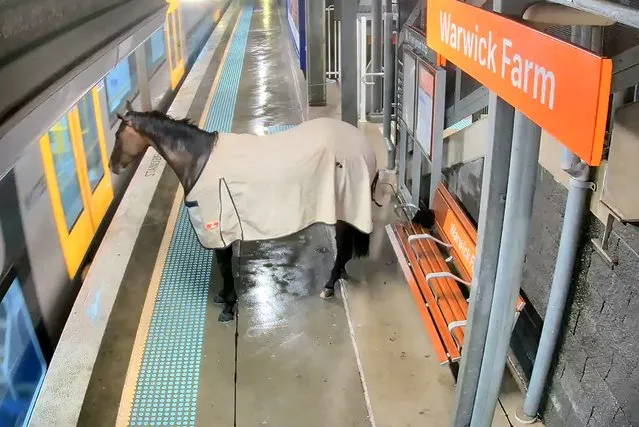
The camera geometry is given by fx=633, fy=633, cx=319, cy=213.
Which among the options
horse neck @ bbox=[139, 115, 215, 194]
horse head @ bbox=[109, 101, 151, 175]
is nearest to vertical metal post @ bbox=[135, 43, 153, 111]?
horse head @ bbox=[109, 101, 151, 175]

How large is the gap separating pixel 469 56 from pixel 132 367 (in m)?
2.83

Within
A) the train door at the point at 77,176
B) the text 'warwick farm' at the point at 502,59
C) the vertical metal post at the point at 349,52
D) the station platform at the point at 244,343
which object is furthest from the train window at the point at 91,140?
the text 'warwick farm' at the point at 502,59

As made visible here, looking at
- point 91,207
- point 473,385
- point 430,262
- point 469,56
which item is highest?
point 469,56

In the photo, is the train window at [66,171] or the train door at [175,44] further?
the train door at [175,44]

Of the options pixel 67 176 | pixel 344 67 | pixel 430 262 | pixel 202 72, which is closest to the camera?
pixel 430 262

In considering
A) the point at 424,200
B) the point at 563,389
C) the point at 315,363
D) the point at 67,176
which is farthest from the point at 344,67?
the point at 563,389

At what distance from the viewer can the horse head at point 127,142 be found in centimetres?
439

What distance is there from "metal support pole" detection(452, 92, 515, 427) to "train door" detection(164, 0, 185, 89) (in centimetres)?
1145

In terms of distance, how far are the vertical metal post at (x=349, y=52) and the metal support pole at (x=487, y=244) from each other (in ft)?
17.2

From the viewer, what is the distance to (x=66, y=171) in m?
5.91

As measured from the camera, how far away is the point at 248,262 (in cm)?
506

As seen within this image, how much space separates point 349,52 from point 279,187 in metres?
4.01

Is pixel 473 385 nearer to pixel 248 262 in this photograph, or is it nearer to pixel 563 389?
pixel 563 389

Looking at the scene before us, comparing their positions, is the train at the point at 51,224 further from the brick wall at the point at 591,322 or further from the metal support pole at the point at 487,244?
the brick wall at the point at 591,322
